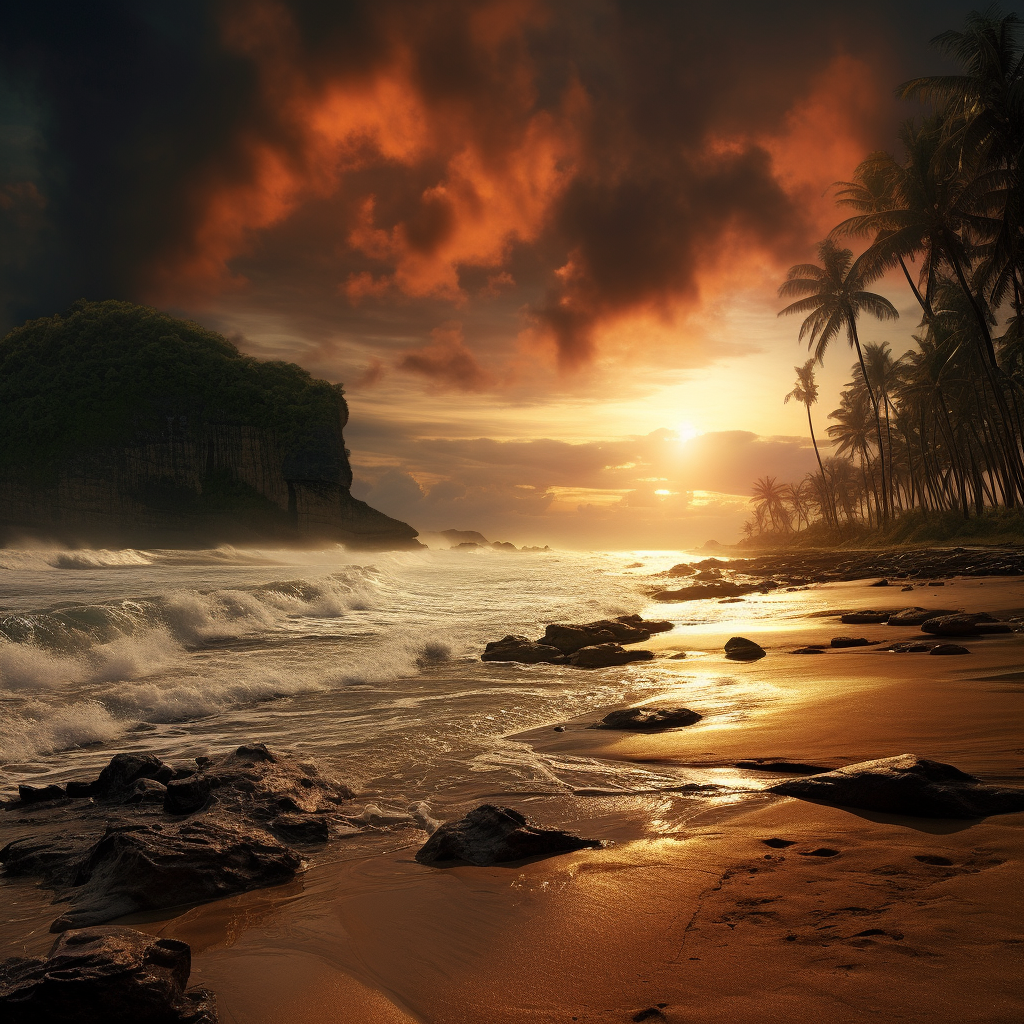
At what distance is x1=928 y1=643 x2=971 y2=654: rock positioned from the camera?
7590 mm

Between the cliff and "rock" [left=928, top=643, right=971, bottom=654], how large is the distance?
217 ft

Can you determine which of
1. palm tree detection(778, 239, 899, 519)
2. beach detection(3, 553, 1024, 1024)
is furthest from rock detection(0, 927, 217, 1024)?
palm tree detection(778, 239, 899, 519)

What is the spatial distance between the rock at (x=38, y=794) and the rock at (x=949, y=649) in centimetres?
879

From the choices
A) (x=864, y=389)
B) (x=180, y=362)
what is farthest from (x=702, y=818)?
(x=180, y=362)

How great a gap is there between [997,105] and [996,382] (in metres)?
9.85

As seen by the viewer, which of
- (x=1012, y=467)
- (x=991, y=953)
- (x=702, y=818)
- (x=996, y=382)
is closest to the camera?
(x=991, y=953)

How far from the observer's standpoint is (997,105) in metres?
19.3

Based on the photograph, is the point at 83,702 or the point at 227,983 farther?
the point at 83,702

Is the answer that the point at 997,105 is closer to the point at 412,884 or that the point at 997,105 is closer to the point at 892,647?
the point at 892,647

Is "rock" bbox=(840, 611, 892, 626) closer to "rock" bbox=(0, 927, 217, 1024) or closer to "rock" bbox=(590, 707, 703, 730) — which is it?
"rock" bbox=(590, 707, 703, 730)

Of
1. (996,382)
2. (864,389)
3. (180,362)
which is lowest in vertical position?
(996,382)

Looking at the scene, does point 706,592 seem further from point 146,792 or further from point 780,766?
point 146,792

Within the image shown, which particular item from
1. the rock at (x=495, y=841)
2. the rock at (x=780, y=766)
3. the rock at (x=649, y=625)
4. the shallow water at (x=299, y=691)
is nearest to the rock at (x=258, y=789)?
the shallow water at (x=299, y=691)

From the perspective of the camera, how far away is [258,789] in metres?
4.25
